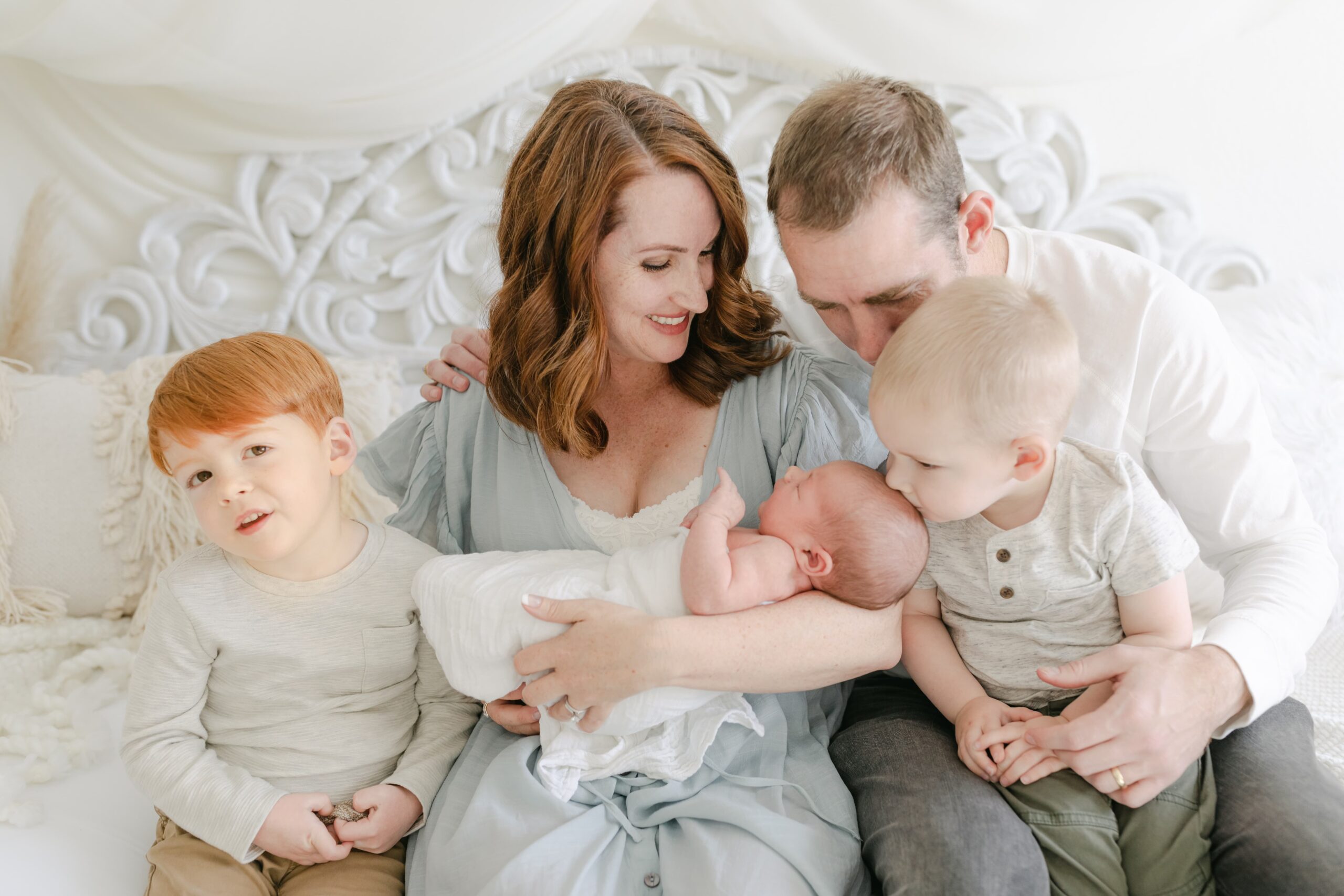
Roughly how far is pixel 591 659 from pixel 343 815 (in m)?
0.43

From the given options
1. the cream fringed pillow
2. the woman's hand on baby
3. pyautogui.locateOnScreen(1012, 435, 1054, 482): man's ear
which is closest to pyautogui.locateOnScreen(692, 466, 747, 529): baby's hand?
the woman's hand on baby

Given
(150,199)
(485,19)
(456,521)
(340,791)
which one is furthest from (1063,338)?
(150,199)

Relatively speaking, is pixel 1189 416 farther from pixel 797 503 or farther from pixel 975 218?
pixel 797 503

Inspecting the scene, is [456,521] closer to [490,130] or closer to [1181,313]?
[490,130]

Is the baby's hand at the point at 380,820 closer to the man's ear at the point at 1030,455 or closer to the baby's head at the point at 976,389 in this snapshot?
the baby's head at the point at 976,389

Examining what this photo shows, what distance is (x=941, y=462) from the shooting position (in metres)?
1.29

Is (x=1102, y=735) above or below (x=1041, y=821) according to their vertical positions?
above

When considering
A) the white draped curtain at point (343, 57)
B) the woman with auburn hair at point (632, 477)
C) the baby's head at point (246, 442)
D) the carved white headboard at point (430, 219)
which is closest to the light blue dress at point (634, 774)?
the woman with auburn hair at point (632, 477)

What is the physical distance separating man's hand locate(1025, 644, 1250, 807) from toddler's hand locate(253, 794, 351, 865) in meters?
0.98

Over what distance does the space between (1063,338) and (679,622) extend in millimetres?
630

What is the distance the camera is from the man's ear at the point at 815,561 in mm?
1385

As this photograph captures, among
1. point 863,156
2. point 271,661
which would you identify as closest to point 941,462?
point 863,156

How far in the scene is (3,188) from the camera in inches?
92.2

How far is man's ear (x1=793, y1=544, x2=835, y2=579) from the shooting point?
4.54 feet
